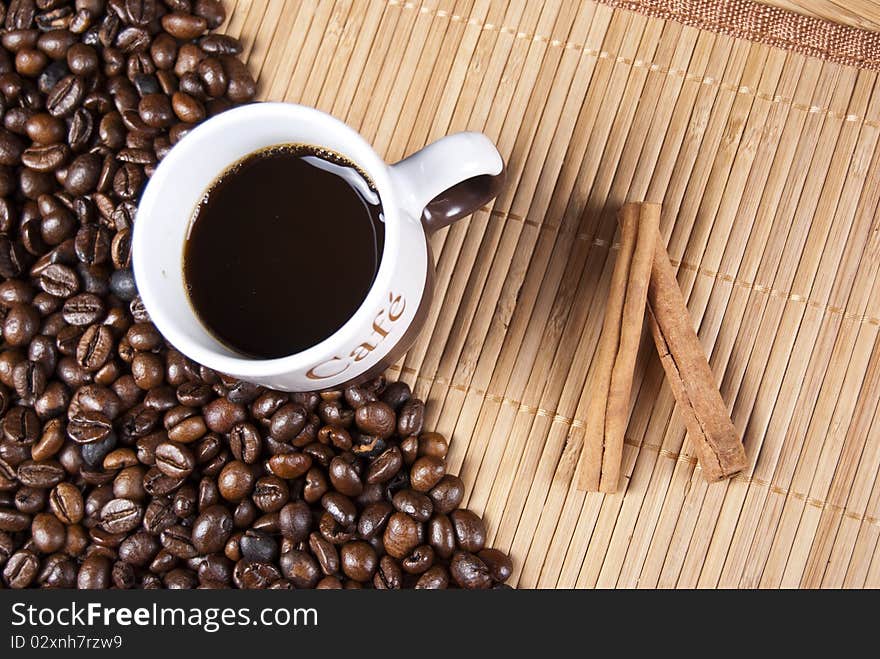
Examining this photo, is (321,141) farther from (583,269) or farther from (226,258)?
(583,269)

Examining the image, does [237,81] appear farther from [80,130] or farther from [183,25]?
[80,130]

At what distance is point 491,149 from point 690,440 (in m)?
0.51

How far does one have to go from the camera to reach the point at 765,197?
121 centimetres

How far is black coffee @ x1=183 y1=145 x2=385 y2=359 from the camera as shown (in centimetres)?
97

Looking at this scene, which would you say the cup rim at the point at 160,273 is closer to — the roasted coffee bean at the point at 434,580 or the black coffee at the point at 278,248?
the black coffee at the point at 278,248

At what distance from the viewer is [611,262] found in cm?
121

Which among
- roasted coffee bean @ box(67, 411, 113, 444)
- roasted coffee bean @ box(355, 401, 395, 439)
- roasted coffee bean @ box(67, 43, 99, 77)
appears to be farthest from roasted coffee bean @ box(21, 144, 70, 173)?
roasted coffee bean @ box(355, 401, 395, 439)

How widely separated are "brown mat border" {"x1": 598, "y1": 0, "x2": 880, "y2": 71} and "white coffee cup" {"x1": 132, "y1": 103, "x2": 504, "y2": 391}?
0.48 meters

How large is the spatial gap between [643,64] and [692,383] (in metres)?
0.47

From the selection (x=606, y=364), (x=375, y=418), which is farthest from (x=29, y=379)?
(x=606, y=364)

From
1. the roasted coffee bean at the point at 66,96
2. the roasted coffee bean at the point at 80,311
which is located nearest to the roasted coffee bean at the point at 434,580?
the roasted coffee bean at the point at 80,311

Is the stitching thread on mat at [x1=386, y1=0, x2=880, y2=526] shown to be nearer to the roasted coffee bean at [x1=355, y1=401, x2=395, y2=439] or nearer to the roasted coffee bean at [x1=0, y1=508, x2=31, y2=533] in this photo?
the roasted coffee bean at [x1=355, y1=401, x2=395, y2=439]

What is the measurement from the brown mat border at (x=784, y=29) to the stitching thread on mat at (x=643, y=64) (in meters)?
0.07

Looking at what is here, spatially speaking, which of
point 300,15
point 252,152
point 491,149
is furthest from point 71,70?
point 491,149
